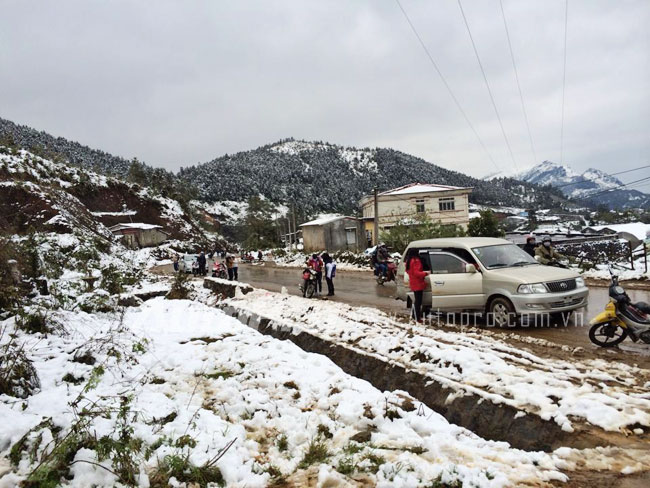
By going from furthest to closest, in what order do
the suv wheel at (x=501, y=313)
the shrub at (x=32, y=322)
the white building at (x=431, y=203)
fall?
the white building at (x=431, y=203)
the suv wheel at (x=501, y=313)
the shrub at (x=32, y=322)

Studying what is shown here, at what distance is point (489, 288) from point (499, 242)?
1.58 meters

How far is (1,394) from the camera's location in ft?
15.0

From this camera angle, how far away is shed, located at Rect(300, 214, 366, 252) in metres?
50.2

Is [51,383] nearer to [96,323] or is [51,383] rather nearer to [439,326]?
[96,323]

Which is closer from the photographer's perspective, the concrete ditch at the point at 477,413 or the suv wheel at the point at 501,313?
the concrete ditch at the point at 477,413

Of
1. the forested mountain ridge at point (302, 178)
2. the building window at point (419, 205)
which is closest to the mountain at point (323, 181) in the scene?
the forested mountain ridge at point (302, 178)

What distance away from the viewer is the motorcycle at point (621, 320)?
6410 mm

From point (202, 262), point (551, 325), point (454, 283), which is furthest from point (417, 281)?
point (202, 262)

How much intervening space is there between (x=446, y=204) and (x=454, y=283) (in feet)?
139

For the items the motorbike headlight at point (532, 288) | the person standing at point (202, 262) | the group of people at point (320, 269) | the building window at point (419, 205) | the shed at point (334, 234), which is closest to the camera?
the motorbike headlight at point (532, 288)

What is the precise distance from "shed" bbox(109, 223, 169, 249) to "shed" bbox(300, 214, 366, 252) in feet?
78.6

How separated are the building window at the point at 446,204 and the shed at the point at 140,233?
40836 millimetres

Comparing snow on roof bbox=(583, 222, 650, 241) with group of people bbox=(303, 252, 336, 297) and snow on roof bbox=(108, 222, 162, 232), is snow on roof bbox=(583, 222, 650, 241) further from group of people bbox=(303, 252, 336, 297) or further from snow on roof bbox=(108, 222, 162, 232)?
snow on roof bbox=(108, 222, 162, 232)

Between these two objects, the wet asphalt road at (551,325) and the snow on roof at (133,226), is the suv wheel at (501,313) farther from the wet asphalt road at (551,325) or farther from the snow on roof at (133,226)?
the snow on roof at (133,226)
